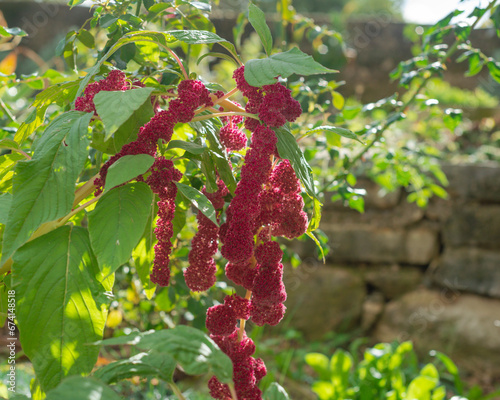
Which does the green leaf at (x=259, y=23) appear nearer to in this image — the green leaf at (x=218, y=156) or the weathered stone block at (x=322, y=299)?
the green leaf at (x=218, y=156)

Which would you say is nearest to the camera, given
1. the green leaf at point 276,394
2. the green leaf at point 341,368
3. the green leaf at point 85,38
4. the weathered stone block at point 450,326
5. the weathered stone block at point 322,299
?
the green leaf at point 276,394

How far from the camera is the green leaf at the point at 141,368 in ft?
1.79

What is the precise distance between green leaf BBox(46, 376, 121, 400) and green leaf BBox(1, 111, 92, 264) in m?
0.16

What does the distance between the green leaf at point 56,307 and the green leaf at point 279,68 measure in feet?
1.05

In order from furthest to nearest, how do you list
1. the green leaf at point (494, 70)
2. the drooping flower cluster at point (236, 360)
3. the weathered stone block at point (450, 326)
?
the weathered stone block at point (450, 326) < the green leaf at point (494, 70) < the drooping flower cluster at point (236, 360)

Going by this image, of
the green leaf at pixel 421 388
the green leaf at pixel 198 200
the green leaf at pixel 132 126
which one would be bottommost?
the green leaf at pixel 421 388

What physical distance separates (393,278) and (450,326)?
0.54 metres

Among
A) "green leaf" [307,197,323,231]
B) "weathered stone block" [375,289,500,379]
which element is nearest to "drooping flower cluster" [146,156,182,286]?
"green leaf" [307,197,323,231]

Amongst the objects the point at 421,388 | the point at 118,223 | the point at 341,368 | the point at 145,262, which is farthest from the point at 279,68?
the point at 341,368

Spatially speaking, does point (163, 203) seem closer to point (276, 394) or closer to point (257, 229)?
point (257, 229)

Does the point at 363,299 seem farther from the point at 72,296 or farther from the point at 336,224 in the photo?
the point at 72,296

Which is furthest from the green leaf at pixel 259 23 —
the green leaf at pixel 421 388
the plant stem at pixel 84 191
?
the green leaf at pixel 421 388

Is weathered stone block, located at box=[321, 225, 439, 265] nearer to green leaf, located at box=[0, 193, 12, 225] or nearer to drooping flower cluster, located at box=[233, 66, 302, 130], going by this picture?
drooping flower cluster, located at box=[233, 66, 302, 130]

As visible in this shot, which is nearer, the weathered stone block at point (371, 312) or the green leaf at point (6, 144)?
the green leaf at point (6, 144)
